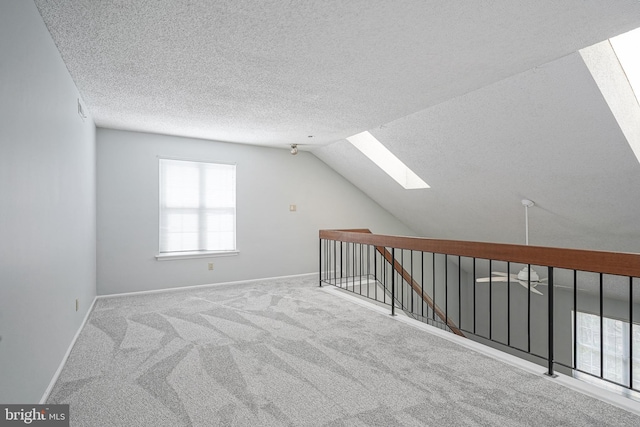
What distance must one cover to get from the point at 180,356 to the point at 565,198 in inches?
183

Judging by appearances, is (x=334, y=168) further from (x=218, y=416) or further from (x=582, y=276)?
(x=218, y=416)

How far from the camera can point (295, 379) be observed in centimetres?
236

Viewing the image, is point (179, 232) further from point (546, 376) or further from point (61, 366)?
point (546, 376)

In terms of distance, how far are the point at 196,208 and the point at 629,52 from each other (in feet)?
17.7

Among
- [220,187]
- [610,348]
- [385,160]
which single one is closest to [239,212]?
[220,187]

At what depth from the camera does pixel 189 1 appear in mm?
2012

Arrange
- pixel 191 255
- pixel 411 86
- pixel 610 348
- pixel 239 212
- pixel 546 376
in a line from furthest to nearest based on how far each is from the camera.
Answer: pixel 239 212 < pixel 610 348 < pixel 191 255 < pixel 411 86 < pixel 546 376

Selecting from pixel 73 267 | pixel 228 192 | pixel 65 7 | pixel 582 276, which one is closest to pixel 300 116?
pixel 228 192

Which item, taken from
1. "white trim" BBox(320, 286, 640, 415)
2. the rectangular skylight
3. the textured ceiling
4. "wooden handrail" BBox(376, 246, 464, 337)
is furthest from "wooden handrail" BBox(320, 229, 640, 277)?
the rectangular skylight

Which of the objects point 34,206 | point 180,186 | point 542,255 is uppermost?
point 180,186

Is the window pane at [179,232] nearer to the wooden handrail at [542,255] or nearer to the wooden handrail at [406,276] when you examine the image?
the wooden handrail at [406,276]

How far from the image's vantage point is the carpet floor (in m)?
1.92

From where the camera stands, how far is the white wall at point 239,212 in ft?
15.6

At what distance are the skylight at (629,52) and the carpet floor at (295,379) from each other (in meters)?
2.70
